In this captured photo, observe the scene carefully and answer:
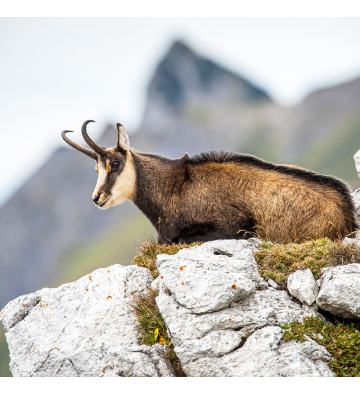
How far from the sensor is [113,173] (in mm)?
9648

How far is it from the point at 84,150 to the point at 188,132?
5747 inches

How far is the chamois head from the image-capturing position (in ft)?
31.1

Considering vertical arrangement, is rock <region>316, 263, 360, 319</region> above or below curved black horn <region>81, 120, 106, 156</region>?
above

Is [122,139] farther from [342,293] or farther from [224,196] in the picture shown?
[342,293]

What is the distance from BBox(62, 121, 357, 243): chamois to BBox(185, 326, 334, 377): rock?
3.61 m

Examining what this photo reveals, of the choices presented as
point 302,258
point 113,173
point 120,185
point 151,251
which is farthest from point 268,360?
point 113,173

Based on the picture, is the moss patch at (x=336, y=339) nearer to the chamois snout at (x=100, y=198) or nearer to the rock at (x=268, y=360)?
the rock at (x=268, y=360)

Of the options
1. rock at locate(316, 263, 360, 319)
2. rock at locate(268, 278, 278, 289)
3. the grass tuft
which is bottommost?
the grass tuft

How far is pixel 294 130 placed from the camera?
125562mm

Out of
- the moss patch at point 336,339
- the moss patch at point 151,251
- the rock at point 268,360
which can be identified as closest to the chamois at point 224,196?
the moss patch at point 151,251

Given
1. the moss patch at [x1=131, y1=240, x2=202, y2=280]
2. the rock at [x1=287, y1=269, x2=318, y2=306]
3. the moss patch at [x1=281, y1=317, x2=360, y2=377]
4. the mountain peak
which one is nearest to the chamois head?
the moss patch at [x1=131, y1=240, x2=202, y2=280]

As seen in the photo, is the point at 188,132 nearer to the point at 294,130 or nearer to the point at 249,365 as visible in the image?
the point at 294,130

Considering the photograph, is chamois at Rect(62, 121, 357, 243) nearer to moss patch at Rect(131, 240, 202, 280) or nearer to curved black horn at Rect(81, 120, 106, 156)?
curved black horn at Rect(81, 120, 106, 156)

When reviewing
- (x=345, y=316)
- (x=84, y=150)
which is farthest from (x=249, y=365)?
(x=84, y=150)
